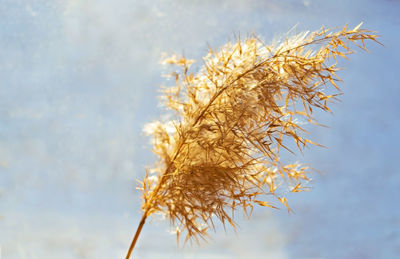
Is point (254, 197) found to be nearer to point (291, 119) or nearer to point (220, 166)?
point (220, 166)

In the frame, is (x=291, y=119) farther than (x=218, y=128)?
Yes

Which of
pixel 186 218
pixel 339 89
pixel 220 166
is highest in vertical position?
pixel 339 89

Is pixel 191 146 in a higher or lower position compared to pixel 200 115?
lower

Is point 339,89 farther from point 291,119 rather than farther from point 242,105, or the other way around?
point 242,105

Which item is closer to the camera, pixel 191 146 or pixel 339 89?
pixel 191 146

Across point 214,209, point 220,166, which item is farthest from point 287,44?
point 214,209

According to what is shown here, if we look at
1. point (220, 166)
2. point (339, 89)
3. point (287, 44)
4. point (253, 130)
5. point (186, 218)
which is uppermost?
point (287, 44)

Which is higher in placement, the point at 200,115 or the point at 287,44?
the point at 287,44

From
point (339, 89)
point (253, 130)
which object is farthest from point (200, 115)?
point (339, 89)
